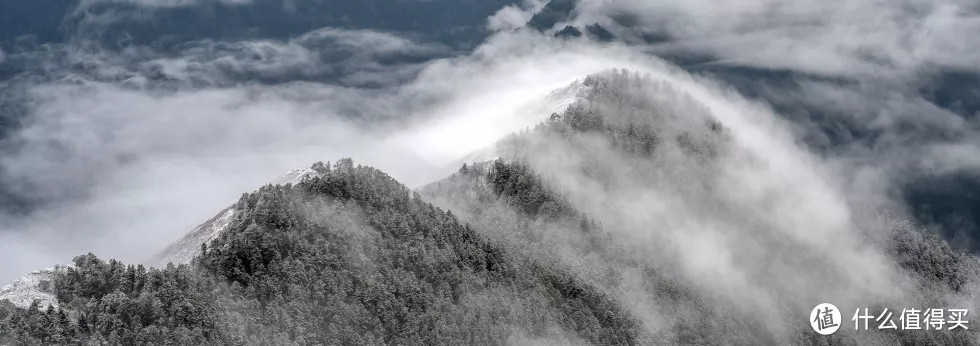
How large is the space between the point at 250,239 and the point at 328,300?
20.3 meters

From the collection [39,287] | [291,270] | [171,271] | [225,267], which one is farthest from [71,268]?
[291,270]

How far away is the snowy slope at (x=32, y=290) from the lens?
154750mm

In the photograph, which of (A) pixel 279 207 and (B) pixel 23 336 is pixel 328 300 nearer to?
(A) pixel 279 207

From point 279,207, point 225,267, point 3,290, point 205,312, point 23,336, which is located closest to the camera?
point 23,336

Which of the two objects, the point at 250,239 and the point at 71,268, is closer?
the point at 71,268

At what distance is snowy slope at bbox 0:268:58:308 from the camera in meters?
155

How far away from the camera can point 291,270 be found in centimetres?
19138

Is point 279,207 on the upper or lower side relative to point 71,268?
upper

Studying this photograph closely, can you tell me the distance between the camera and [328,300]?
Result: 193 metres

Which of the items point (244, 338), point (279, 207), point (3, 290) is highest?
point (279, 207)

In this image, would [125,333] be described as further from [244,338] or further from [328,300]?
[328,300]

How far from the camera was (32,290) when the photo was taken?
521 ft

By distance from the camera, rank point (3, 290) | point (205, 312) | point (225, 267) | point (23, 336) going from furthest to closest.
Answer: point (225, 267) < point (205, 312) < point (3, 290) < point (23, 336)

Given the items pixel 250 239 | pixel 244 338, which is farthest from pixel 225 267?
pixel 244 338
